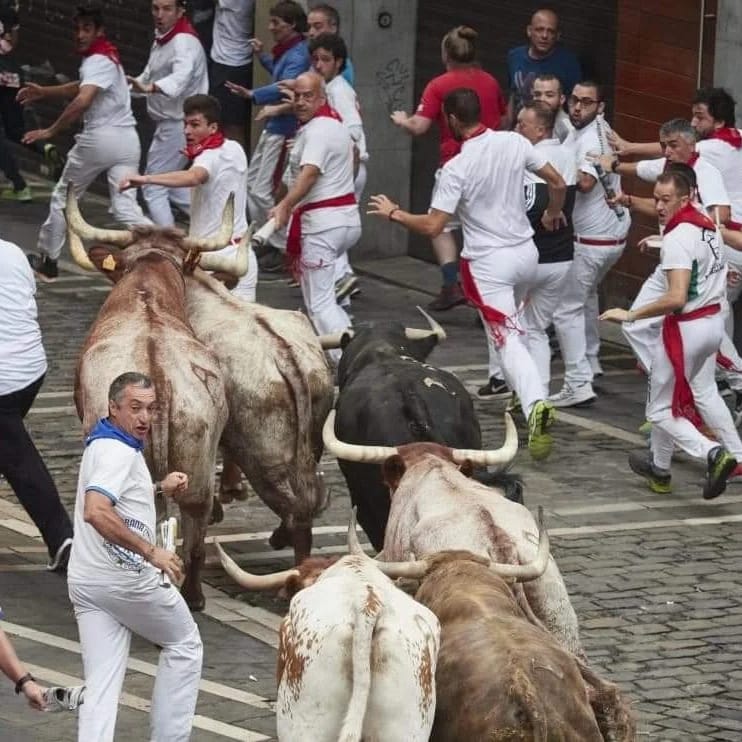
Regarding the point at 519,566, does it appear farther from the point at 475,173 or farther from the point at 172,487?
the point at 475,173

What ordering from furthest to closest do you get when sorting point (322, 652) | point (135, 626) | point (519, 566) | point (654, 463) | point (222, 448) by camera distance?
1. point (654, 463)
2. point (222, 448)
3. point (135, 626)
4. point (519, 566)
5. point (322, 652)

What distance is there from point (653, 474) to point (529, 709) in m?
6.87

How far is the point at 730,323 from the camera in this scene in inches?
645

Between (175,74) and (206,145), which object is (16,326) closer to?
(206,145)

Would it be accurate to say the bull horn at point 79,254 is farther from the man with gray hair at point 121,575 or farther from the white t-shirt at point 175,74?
the white t-shirt at point 175,74

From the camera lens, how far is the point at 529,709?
291 inches

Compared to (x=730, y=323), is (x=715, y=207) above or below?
above

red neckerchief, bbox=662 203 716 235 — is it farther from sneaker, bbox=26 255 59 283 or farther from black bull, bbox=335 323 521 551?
sneaker, bbox=26 255 59 283

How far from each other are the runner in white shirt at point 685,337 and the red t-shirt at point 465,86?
465 cm

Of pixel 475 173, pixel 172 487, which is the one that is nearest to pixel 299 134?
pixel 475 173

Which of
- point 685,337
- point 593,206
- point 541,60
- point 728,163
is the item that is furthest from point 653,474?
point 541,60

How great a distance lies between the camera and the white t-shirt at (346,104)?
60.3 ft

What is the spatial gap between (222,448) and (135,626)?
331 centimetres

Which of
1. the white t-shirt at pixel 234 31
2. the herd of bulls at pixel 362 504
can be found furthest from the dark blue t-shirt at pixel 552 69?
the herd of bulls at pixel 362 504
